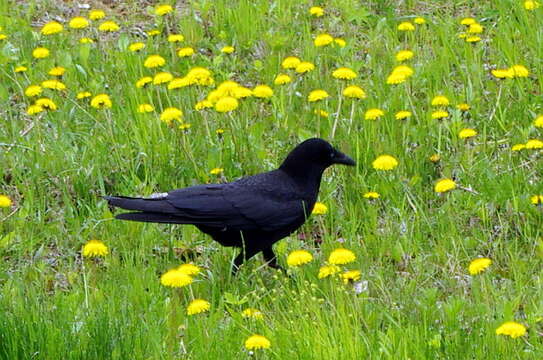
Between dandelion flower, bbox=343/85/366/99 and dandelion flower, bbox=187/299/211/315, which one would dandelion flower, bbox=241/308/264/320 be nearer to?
dandelion flower, bbox=187/299/211/315

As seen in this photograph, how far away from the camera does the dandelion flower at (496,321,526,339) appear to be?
4.00m

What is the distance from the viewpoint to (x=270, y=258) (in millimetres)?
5520

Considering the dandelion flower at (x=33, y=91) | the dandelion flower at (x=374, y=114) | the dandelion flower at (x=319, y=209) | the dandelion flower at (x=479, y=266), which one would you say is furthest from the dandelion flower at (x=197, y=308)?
the dandelion flower at (x=33, y=91)

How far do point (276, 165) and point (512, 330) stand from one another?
261cm

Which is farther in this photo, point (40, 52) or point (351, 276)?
point (40, 52)

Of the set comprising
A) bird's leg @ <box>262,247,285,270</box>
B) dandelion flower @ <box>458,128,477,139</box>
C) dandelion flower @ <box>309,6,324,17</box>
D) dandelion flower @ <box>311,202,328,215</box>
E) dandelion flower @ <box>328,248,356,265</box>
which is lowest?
bird's leg @ <box>262,247,285,270</box>

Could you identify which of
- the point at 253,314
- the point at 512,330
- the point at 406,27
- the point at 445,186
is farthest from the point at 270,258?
the point at 406,27

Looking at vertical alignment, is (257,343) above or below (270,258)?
above

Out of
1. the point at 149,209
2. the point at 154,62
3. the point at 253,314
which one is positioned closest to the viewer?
the point at 253,314

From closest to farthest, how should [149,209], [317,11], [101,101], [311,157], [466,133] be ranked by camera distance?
[149,209] < [311,157] < [466,133] < [101,101] < [317,11]

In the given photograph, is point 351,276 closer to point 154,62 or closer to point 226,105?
point 226,105

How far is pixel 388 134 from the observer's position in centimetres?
646

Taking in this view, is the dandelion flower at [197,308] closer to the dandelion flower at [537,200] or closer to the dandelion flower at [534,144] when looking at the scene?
the dandelion flower at [537,200]

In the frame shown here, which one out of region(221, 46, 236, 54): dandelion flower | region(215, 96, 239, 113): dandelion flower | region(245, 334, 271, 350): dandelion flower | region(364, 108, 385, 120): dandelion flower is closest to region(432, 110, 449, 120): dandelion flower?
region(364, 108, 385, 120): dandelion flower
